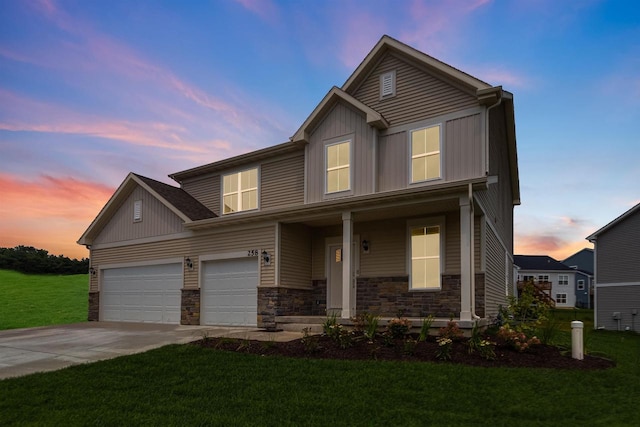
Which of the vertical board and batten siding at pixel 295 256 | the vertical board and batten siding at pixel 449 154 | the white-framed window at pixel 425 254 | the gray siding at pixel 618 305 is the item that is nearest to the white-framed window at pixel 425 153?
the vertical board and batten siding at pixel 449 154

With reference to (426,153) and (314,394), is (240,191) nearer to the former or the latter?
(426,153)

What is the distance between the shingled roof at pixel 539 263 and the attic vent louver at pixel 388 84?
137 feet

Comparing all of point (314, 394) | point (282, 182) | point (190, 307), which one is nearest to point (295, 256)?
point (282, 182)

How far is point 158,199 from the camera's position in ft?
55.8

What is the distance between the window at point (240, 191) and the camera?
53.5ft

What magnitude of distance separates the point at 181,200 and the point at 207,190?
1.08m

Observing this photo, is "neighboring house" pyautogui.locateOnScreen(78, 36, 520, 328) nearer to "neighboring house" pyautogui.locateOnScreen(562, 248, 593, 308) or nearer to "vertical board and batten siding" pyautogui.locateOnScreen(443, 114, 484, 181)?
"vertical board and batten siding" pyautogui.locateOnScreen(443, 114, 484, 181)

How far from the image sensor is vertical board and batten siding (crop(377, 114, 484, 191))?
39.2ft

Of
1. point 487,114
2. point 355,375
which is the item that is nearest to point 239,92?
point 487,114

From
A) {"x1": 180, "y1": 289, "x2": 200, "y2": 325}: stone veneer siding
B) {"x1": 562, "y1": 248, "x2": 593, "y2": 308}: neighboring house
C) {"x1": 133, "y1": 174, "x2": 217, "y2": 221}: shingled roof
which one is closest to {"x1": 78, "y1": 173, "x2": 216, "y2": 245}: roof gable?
{"x1": 133, "y1": 174, "x2": 217, "y2": 221}: shingled roof

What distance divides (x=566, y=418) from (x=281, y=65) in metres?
12.7

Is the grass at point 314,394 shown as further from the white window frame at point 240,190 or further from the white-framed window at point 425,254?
the white window frame at point 240,190

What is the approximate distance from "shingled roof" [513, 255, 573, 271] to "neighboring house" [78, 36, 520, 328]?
124 feet

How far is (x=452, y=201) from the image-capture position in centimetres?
1152
